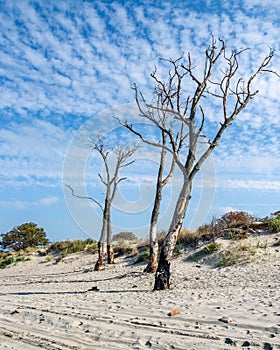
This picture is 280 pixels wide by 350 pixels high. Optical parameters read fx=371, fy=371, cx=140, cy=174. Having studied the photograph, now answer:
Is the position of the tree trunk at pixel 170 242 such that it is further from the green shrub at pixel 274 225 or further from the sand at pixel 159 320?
the green shrub at pixel 274 225

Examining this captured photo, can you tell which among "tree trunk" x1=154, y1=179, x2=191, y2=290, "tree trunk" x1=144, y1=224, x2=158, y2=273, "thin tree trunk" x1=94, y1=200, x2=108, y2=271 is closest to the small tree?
"thin tree trunk" x1=94, y1=200, x2=108, y2=271

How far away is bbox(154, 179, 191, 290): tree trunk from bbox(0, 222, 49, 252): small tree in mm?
26410

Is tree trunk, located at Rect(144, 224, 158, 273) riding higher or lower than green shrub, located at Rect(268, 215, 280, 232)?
lower

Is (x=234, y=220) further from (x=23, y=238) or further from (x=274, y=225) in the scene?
(x=23, y=238)

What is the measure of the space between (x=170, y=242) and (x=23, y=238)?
27526 millimetres

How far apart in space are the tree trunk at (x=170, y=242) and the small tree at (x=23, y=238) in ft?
86.6

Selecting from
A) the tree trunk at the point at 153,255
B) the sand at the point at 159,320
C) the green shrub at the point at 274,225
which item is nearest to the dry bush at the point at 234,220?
the green shrub at the point at 274,225

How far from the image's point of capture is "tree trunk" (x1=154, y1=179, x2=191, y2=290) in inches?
413

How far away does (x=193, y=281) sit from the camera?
1179 centimetres

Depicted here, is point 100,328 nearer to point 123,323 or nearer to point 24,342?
point 123,323

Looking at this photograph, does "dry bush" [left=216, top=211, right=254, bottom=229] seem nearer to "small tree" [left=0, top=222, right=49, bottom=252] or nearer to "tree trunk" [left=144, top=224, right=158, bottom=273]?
"tree trunk" [left=144, top=224, right=158, bottom=273]

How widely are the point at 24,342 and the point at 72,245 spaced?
21.4 meters

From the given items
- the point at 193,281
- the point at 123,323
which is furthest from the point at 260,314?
the point at 193,281

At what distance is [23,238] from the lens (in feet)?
115
